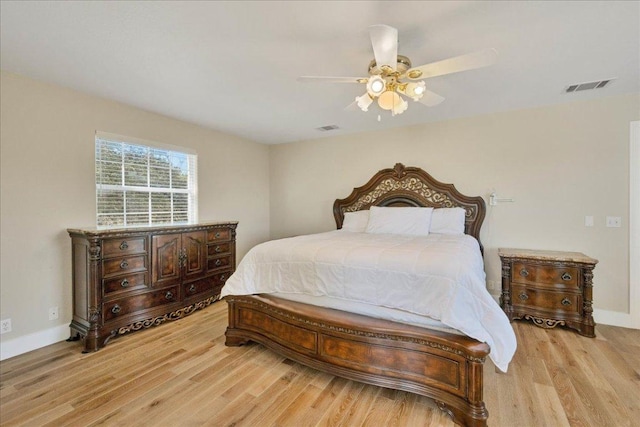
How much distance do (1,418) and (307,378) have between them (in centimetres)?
186

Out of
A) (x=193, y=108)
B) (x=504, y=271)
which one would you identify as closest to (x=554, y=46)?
(x=504, y=271)

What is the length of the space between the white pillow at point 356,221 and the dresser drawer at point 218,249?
164 cm

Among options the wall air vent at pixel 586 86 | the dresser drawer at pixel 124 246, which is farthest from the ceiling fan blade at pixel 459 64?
the dresser drawer at pixel 124 246

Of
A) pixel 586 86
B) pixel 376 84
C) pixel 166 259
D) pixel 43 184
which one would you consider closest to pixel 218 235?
pixel 166 259

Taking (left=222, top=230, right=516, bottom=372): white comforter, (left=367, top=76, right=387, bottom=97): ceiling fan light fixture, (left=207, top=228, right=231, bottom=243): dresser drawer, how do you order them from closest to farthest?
1. (left=222, top=230, right=516, bottom=372): white comforter
2. (left=367, top=76, right=387, bottom=97): ceiling fan light fixture
3. (left=207, top=228, right=231, bottom=243): dresser drawer

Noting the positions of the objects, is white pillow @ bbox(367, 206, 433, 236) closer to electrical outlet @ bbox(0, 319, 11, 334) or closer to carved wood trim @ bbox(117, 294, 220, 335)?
carved wood trim @ bbox(117, 294, 220, 335)

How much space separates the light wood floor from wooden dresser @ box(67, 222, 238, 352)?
0.89 feet

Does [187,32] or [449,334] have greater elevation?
[187,32]

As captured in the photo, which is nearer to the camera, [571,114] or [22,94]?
[22,94]

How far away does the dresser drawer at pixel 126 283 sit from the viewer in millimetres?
2645

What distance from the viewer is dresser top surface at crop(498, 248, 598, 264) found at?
280cm

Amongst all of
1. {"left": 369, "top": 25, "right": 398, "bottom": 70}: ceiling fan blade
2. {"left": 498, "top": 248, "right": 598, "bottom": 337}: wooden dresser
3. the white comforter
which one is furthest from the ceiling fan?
{"left": 498, "top": 248, "right": 598, "bottom": 337}: wooden dresser

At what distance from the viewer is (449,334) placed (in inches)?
66.4

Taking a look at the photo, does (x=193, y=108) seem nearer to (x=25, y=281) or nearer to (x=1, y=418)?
(x=25, y=281)
